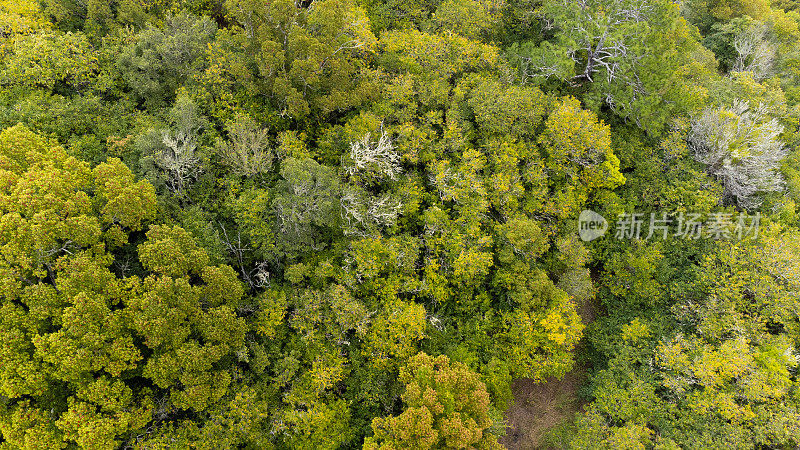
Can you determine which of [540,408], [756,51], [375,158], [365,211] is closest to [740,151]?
[756,51]

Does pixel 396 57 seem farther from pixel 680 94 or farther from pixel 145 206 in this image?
pixel 680 94

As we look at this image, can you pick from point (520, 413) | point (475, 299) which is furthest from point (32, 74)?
point (520, 413)

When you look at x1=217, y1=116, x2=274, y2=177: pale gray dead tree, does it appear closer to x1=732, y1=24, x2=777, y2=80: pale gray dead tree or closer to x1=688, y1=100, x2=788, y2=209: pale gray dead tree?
x1=688, y1=100, x2=788, y2=209: pale gray dead tree

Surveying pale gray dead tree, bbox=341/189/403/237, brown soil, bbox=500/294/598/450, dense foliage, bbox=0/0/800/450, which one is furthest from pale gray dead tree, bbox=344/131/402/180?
brown soil, bbox=500/294/598/450

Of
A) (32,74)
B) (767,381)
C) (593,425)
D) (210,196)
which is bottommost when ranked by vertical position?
(593,425)

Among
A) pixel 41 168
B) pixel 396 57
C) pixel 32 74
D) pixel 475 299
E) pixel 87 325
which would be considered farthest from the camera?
pixel 396 57

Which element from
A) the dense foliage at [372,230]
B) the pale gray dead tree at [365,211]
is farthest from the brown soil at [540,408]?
the pale gray dead tree at [365,211]
